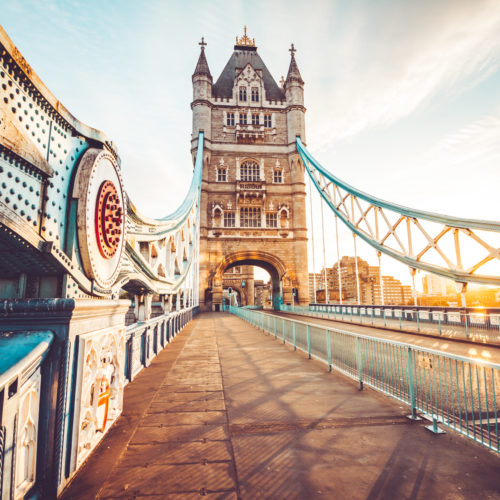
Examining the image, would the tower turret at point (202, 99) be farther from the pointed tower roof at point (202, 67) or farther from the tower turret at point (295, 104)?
the tower turret at point (295, 104)

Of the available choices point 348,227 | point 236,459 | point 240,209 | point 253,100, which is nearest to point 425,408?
point 236,459

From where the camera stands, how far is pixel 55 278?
7.88 feet

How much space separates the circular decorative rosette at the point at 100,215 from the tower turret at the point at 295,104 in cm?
3167

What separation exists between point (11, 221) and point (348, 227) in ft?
73.6

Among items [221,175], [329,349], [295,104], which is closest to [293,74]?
[295,104]

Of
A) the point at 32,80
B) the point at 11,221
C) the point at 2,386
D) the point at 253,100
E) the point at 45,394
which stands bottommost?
the point at 45,394

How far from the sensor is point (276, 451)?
267 cm

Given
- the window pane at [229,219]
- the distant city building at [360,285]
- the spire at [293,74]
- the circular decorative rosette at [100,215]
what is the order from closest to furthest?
1. the circular decorative rosette at [100,215]
2. the window pane at [229,219]
3. the spire at [293,74]
4. the distant city building at [360,285]

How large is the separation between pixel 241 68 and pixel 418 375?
37074mm

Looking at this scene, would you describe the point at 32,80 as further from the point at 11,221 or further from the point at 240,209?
the point at 240,209

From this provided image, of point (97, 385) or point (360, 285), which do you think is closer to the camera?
point (97, 385)

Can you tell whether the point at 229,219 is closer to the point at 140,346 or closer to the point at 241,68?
the point at 241,68

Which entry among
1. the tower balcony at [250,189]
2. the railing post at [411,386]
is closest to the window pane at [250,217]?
the tower balcony at [250,189]

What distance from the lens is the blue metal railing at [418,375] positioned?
2932mm
